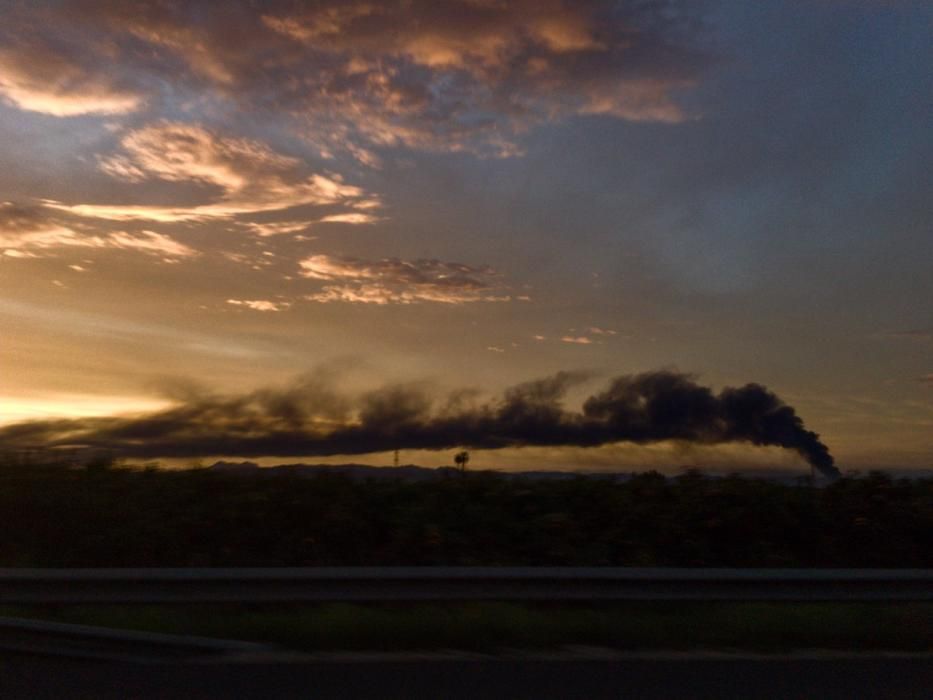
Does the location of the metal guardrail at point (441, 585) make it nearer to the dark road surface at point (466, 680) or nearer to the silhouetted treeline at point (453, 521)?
the dark road surface at point (466, 680)

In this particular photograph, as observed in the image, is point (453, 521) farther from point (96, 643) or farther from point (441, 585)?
point (96, 643)

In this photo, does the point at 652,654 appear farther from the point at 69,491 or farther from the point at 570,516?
the point at 69,491

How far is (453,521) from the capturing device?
1289 cm

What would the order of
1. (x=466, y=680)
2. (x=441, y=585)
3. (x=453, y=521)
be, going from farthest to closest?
(x=453, y=521) < (x=441, y=585) < (x=466, y=680)

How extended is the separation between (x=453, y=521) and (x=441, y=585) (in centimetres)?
433

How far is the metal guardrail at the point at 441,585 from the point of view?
833cm

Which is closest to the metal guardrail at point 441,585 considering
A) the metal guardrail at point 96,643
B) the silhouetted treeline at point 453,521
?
the metal guardrail at point 96,643

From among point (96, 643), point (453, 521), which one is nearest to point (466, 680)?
point (96, 643)

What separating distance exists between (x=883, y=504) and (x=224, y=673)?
34.4 feet

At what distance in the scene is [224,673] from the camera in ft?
23.1

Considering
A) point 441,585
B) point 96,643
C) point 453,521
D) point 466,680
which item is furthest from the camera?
point 453,521

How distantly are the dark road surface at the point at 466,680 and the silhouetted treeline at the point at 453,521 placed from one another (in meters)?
5.08

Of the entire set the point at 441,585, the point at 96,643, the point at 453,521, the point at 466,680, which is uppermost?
the point at 453,521

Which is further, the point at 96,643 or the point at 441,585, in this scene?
the point at 441,585
